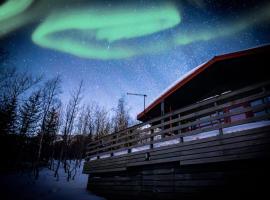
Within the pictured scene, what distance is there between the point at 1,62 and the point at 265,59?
65.9ft

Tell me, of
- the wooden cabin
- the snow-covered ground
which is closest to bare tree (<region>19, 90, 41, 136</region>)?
the snow-covered ground

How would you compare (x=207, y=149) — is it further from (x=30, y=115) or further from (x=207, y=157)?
(x=30, y=115)

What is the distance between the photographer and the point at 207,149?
5762mm

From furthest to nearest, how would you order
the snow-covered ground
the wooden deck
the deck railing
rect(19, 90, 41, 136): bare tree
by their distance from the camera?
rect(19, 90, 41, 136): bare tree → the snow-covered ground → the deck railing → the wooden deck

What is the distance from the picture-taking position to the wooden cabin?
4.89m

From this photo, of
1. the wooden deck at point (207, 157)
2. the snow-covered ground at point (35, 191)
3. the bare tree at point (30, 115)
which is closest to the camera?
the wooden deck at point (207, 157)

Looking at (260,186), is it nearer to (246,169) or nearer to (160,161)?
(246,169)

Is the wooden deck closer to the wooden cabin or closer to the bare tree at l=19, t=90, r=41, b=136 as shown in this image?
the wooden cabin

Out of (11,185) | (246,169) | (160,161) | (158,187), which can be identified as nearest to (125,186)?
(158,187)

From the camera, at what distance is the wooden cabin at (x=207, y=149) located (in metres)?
4.89

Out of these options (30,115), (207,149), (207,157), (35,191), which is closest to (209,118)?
(207,149)

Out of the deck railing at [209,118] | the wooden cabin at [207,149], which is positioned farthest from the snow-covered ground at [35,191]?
A: the deck railing at [209,118]

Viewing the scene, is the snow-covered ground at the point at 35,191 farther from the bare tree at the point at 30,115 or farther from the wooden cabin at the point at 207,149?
the bare tree at the point at 30,115

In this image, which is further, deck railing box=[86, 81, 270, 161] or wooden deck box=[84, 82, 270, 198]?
deck railing box=[86, 81, 270, 161]
